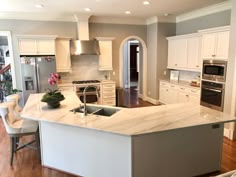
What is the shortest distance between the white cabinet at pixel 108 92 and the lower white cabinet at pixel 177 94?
163 cm

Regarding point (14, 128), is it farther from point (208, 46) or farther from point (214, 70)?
point (208, 46)

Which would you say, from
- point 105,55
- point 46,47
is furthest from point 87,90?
point 46,47

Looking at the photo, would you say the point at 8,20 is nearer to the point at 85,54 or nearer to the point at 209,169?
the point at 85,54

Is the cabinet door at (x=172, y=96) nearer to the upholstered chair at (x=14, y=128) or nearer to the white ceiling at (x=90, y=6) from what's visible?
the white ceiling at (x=90, y=6)

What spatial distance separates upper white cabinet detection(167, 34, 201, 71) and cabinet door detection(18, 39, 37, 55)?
420cm

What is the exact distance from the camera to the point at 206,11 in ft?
18.0

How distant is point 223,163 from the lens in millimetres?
3262

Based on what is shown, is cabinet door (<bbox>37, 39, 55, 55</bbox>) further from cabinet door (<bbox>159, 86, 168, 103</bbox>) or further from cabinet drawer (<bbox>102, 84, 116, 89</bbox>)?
cabinet door (<bbox>159, 86, 168, 103</bbox>)

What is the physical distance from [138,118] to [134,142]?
1.45 feet

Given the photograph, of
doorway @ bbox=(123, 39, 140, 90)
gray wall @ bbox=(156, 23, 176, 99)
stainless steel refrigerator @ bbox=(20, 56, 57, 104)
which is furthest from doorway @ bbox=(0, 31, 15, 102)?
doorway @ bbox=(123, 39, 140, 90)

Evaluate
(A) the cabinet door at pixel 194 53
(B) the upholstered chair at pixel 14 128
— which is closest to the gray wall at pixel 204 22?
(A) the cabinet door at pixel 194 53

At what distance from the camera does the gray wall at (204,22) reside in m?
4.97

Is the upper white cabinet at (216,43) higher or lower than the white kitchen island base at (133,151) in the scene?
higher

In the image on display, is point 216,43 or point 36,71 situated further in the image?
point 36,71
